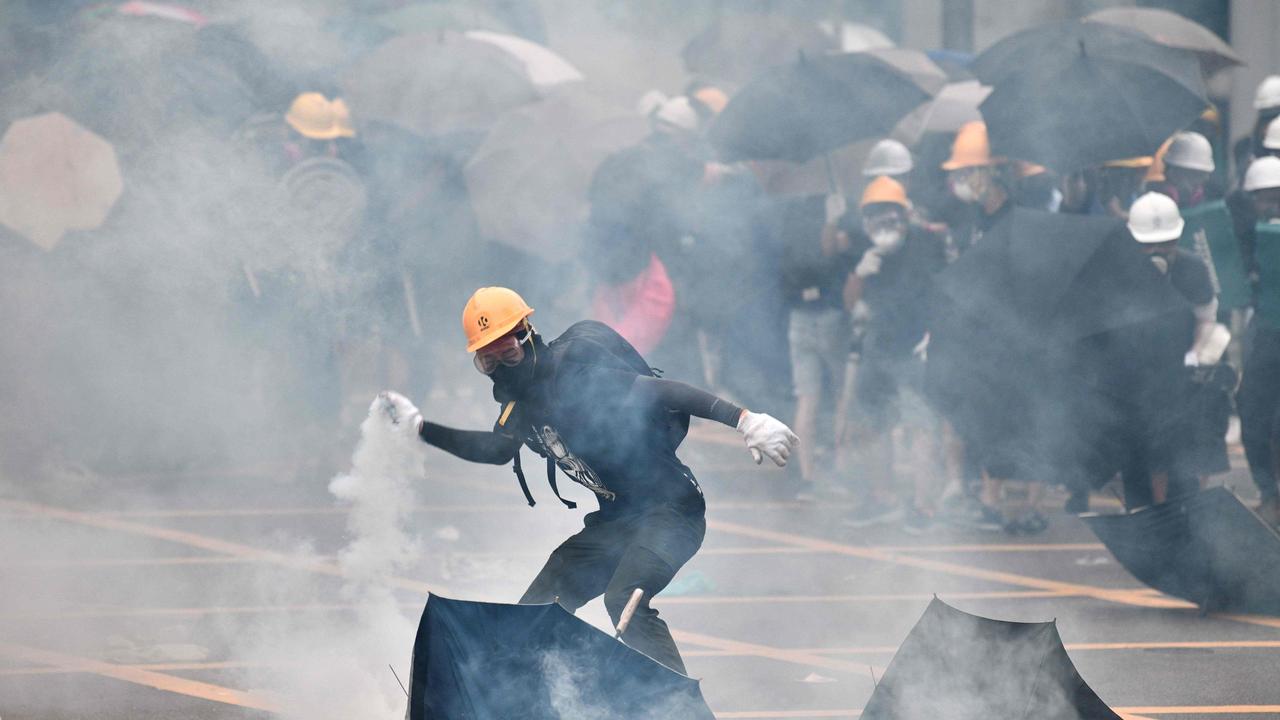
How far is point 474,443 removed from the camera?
17.7ft

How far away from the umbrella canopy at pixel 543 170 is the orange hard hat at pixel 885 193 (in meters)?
2.31

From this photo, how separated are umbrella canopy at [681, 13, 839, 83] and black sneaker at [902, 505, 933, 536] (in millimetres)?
5006

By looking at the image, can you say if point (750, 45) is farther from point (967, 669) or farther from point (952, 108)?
point (967, 669)

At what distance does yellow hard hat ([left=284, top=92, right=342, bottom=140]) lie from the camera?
9758 millimetres

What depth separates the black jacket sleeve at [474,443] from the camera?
17.5ft

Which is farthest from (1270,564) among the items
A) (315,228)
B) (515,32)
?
(515,32)

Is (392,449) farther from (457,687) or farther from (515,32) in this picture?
(515,32)

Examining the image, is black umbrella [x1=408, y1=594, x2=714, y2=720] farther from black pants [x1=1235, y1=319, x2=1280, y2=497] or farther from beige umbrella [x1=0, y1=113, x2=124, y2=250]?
beige umbrella [x1=0, y1=113, x2=124, y2=250]

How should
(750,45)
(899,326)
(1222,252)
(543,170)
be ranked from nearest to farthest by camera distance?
(1222,252), (899,326), (543,170), (750,45)

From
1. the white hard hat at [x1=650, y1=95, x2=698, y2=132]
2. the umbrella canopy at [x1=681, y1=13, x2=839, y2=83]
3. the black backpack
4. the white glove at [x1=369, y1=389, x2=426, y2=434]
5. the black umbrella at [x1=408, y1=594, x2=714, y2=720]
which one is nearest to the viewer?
the black umbrella at [x1=408, y1=594, x2=714, y2=720]

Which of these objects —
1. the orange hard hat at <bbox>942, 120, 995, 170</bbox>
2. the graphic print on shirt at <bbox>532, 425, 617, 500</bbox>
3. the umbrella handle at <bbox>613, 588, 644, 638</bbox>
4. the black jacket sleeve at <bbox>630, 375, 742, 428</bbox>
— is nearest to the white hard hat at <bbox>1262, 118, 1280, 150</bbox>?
the orange hard hat at <bbox>942, 120, 995, 170</bbox>

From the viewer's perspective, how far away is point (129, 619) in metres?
7.19

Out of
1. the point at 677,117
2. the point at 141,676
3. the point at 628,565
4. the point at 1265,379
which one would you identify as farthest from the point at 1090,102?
the point at 141,676

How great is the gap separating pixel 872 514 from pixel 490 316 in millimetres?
4530
